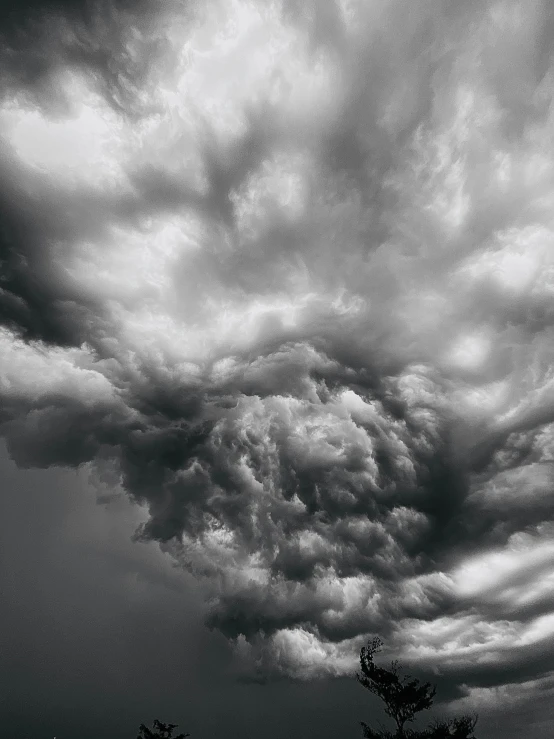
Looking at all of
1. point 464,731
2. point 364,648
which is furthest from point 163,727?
point 464,731

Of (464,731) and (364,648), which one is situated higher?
(364,648)

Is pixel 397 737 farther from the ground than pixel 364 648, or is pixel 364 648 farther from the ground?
pixel 364 648

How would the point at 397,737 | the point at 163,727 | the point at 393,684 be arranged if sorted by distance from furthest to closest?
the point at 163,727 → the point at 393,684 → the point at 397,737

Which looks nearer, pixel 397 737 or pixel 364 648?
pixel 397 737

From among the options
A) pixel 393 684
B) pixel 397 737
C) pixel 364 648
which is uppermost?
pixel 364 648

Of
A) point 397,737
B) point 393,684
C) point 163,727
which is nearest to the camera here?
point 397,737

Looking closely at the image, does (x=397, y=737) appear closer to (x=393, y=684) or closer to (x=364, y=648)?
(x=393, y=684)

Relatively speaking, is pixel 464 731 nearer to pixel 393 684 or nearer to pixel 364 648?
pixel 393 684

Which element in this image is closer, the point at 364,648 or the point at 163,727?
the point at 364,648

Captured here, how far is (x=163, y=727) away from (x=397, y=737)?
28221 mm

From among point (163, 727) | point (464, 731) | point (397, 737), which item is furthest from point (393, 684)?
point (163, 727)

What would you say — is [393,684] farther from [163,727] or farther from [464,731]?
[163,727]

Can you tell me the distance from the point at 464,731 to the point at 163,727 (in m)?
31.6

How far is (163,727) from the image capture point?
45.9m
